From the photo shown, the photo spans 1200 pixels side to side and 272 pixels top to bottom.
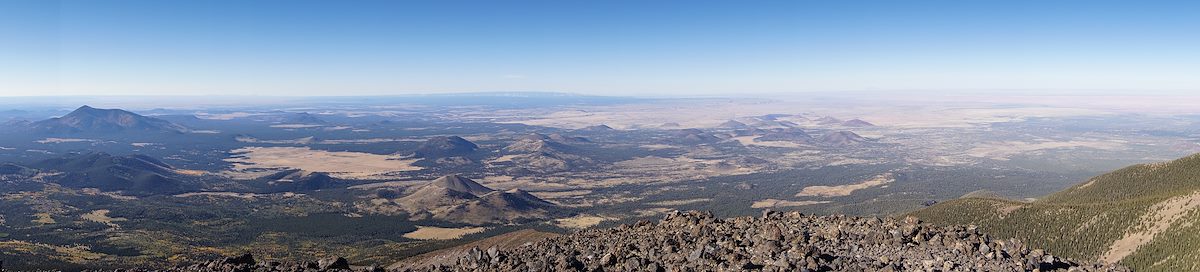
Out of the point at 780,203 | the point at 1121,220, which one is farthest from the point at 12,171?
the point at 1121,220

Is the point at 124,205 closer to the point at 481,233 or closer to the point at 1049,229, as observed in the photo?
the point at 481,233

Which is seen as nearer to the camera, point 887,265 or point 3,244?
point 887,265

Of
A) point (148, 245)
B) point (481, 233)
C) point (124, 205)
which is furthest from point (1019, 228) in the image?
point (124, 205)

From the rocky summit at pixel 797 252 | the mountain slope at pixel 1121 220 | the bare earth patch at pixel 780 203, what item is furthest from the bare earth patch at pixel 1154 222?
the bare earth patch at pixel 780 203

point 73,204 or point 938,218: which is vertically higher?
point 938,218

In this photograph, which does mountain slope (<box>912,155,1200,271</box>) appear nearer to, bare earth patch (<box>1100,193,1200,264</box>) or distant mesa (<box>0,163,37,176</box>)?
bare earth patch (<box>1100,193,1200,264</box>)

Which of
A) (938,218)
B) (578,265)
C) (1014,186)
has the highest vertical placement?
(578,265)
